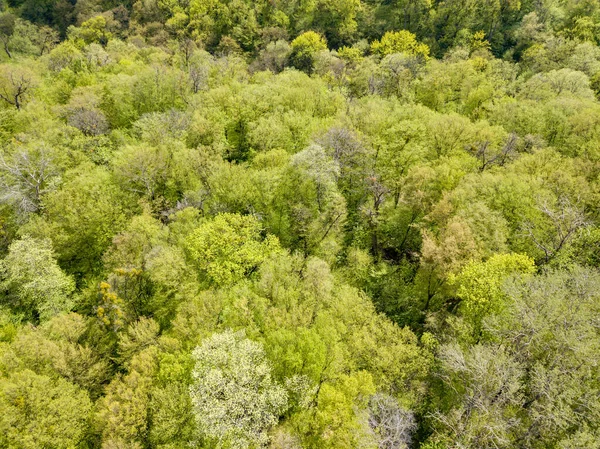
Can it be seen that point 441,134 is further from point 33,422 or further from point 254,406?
point 33,422

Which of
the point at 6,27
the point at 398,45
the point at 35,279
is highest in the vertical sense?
the point at 398,45

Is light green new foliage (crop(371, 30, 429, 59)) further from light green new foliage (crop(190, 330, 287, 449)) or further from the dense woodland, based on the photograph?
light green new foliage (crop(190, 330, 287, 449))

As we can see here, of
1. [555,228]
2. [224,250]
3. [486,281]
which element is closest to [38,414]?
[224,250]

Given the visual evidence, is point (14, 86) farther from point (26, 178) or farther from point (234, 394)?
point (234, 394)

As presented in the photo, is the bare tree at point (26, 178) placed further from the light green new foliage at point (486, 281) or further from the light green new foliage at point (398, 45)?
the light green new foliage at point (398, 45)

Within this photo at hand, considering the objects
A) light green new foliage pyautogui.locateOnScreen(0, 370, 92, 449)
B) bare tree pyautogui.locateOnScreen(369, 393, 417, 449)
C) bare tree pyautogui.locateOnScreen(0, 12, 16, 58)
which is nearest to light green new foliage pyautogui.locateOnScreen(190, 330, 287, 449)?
bare tree pyautogui.locateOnScreen(369, 393, 417, 449)

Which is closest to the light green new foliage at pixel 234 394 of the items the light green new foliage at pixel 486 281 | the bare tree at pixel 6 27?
the light green new foliage at pixel 486 281
